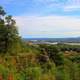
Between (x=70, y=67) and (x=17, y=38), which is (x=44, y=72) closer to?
(x=70, y=67)

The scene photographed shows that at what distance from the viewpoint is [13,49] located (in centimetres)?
2008

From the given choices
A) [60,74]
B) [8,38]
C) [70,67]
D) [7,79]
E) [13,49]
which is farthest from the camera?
[8,38]

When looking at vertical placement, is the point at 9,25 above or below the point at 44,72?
above

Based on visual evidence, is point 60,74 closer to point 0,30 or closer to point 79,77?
point 79,77

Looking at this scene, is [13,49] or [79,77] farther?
[13,49]

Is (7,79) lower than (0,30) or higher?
lower

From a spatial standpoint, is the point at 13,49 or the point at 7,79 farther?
the point at 13,49

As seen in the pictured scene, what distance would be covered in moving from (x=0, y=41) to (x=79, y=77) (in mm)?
12473

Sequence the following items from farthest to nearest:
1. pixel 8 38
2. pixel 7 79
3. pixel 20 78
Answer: pixel 8 38 → pixel 20 78 → pixel 7 79

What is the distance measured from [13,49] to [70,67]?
988cm

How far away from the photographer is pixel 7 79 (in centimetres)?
865

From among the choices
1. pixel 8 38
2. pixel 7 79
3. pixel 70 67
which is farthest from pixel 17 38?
pixel 7 79

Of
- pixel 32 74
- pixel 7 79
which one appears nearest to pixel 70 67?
pixel 32 74

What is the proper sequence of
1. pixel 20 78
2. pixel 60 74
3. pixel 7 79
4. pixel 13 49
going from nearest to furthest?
1. pixel 7 79
2. pixel 20 78
3. pixel 60 74
4. pixel 13 49
